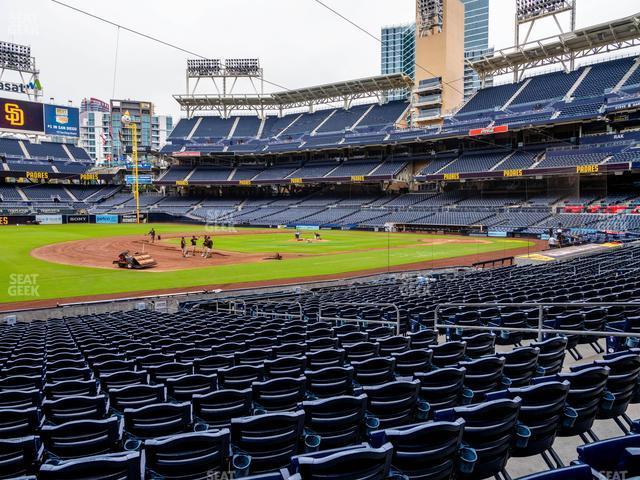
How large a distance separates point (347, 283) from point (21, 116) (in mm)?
72578

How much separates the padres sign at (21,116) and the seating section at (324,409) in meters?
77.2

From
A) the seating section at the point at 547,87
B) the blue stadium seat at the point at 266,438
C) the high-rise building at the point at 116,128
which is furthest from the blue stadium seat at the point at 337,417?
the high-rise building at the point at 116,128

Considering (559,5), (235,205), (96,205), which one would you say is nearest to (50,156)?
(96,205)

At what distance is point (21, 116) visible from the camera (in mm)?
71562

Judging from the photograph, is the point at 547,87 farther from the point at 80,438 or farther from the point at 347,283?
the point at 80,438

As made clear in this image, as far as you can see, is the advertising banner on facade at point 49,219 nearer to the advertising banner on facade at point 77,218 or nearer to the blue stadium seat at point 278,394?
the advertising banner on facade at point 77,218

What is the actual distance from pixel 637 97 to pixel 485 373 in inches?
2215

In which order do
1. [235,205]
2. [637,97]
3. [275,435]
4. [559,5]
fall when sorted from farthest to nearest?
[235,205], [559,5], [637,97], [275,435]

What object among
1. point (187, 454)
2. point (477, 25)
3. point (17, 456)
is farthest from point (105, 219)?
point (477, 25)

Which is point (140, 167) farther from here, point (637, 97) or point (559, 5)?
point (637, 97)

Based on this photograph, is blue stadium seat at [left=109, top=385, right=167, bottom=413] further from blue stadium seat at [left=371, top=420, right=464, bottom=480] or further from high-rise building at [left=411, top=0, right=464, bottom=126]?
high-rise building at [left=411, top=0, right=464, bottom=126]

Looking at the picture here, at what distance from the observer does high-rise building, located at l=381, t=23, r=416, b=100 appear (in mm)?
172688

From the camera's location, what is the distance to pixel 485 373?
5375mm

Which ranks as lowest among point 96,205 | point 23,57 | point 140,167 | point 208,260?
point 208,260
